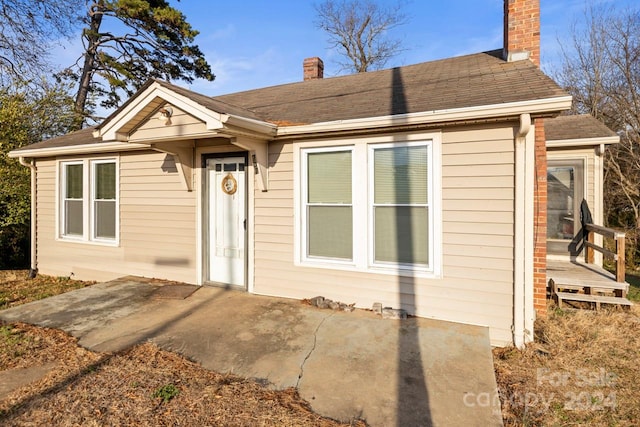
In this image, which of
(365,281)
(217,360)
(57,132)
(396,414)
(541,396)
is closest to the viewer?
(396,414)

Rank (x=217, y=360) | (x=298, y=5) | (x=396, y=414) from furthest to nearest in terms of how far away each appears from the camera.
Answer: (x=298, y=5)
(x=217, y=360)
(x=396, y=414)

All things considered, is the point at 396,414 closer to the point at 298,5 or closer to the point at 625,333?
the point at 625,333

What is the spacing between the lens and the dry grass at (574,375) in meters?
2.83

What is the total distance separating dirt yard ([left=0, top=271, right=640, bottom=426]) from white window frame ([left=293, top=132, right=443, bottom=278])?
141 centimetres

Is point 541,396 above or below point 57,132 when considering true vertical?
below

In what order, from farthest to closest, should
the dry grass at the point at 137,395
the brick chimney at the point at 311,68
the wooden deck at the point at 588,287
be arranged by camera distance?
1. the brick chimney at the point at 311,68
2. the wooden deck at the point at 588,287
3. the dry grass at the point at 137,395

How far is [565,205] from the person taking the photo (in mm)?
7383

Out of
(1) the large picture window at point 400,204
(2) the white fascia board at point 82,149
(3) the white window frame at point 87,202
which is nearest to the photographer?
(1) the large picture window at point 400,204

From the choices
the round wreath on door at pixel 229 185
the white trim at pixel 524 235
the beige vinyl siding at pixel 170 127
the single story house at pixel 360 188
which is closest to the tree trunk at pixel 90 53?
the single story house at pixel 360 188

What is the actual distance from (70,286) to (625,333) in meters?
9.60

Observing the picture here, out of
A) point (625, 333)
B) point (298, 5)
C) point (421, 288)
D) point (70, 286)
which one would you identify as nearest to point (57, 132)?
point (70, 286)

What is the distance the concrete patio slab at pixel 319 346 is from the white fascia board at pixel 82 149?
2878 mm

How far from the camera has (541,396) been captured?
3.05 m

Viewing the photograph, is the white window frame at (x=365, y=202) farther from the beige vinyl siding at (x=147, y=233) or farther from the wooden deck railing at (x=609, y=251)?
the wooden deck railing at (x=609, y=251)
